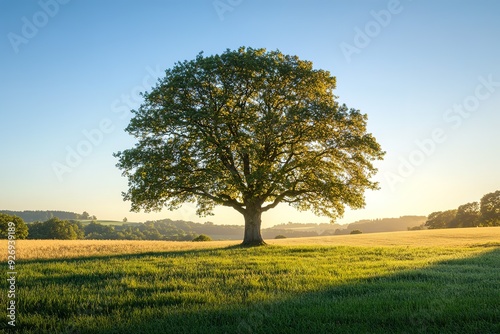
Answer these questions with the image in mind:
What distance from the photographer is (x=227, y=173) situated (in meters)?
29.6

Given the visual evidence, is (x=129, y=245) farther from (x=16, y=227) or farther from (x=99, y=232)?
(x=99, y=232)

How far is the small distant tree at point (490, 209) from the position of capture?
3804 inches

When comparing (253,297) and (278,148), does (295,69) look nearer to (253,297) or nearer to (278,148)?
(278,148)

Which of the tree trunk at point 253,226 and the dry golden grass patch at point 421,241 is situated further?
the dry golden grass patch at point 421,241

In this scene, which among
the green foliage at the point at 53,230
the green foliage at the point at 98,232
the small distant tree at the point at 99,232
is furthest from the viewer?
the small distant tree at the point at 99,232

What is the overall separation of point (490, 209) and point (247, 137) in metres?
93.9

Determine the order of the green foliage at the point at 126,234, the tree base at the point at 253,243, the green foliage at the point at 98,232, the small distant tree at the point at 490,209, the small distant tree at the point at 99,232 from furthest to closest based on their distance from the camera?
the small distant tree at the point at 99,232 → the green foliage at the point at 98,232 → the green foliage at the point at 126,234 → the small distant tree at the point at 490,209 → the tree base at the point at 253,243

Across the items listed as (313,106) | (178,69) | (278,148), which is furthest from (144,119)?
(313,106)

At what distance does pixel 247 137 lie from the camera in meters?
29.6

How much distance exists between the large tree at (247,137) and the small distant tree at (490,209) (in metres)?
83.9

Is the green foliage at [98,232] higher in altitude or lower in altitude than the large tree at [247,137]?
lower

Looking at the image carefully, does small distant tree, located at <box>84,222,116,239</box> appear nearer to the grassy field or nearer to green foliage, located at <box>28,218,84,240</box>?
green foliage, located at <box>28,218,84,240</box>

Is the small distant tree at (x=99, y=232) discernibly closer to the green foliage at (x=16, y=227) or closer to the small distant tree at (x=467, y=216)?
the green foliage at (x=16, y=227)

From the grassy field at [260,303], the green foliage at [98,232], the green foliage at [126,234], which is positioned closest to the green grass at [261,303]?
the grassy field at [260,303]
